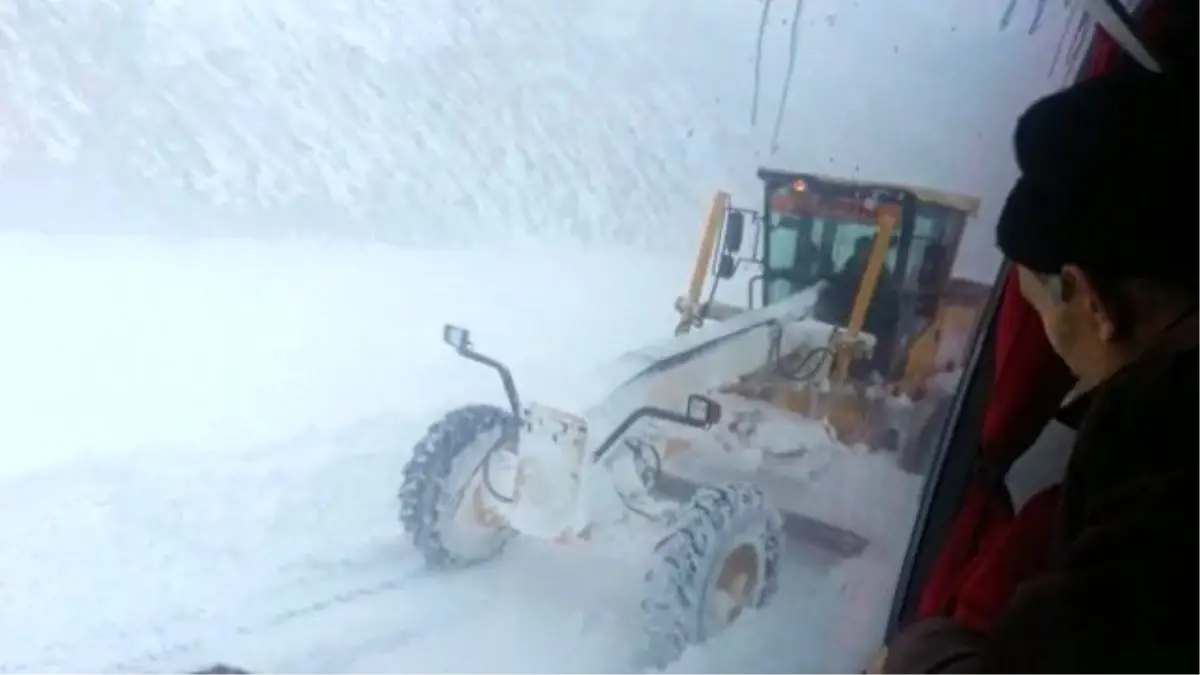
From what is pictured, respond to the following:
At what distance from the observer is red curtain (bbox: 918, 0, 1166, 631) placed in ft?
3.81

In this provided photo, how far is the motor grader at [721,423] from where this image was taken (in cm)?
112

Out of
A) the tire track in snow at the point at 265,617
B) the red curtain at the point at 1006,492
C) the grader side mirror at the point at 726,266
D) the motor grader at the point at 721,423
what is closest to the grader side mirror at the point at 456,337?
the motor grader at the point at 721,423

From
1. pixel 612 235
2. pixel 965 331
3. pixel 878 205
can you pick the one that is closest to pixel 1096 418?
pixel 612 235

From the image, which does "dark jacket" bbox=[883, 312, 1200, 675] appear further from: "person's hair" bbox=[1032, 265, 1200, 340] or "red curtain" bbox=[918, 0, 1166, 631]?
"red curtain" bbox=[918, 0, 1166, 631]

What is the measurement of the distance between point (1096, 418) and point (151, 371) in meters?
0.65

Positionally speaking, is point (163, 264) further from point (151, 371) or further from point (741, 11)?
point (741, 11)

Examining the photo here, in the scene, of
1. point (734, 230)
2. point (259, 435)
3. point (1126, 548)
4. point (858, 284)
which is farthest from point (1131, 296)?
point (259, 435)

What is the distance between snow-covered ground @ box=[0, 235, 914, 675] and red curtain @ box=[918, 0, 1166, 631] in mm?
412

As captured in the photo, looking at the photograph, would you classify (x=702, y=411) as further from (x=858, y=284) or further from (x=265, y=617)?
(x=265, y=617)

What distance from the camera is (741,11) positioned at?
109cm

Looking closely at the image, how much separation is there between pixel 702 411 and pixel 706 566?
193mm

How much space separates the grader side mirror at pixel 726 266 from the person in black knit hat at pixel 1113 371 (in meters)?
0.32

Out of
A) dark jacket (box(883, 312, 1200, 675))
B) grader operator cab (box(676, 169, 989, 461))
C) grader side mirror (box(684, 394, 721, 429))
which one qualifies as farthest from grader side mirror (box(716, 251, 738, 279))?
dark jacket (box(883, 312, 1200, 675))

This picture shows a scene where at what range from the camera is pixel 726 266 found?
1.22 m
